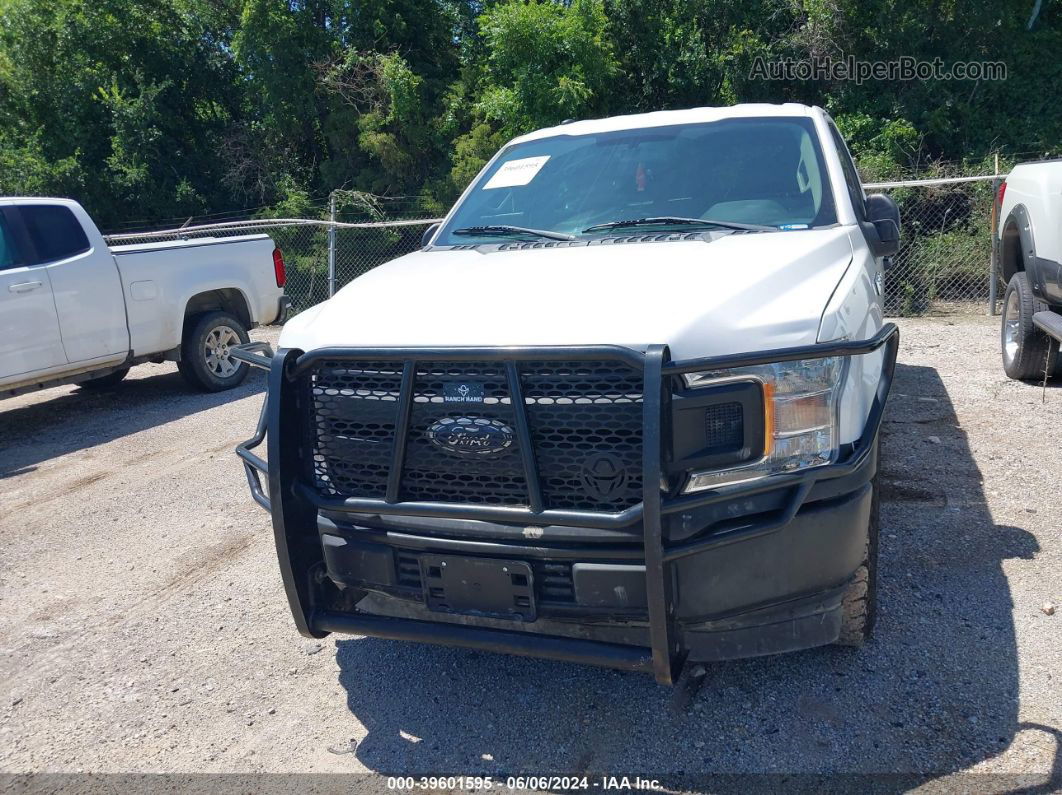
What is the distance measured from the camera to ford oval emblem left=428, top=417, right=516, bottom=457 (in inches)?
107

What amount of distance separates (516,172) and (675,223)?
1134 mm

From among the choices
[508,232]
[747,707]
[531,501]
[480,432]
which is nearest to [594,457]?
[531,501]

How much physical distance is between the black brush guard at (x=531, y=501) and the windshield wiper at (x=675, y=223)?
0.75 m

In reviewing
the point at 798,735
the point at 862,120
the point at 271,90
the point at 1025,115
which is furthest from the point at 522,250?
the point at 271,90

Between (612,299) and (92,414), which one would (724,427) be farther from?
(92,414)

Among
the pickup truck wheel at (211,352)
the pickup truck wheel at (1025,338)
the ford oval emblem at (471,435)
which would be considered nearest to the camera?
the ford oval emblem at (471,435)

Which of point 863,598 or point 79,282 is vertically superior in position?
point 79,282

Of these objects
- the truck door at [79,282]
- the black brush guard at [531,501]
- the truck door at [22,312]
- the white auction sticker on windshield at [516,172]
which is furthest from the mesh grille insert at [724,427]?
the truck door at [79,282]

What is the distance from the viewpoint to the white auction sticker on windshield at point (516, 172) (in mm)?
4492

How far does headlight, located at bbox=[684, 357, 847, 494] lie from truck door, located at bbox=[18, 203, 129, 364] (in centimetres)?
673
